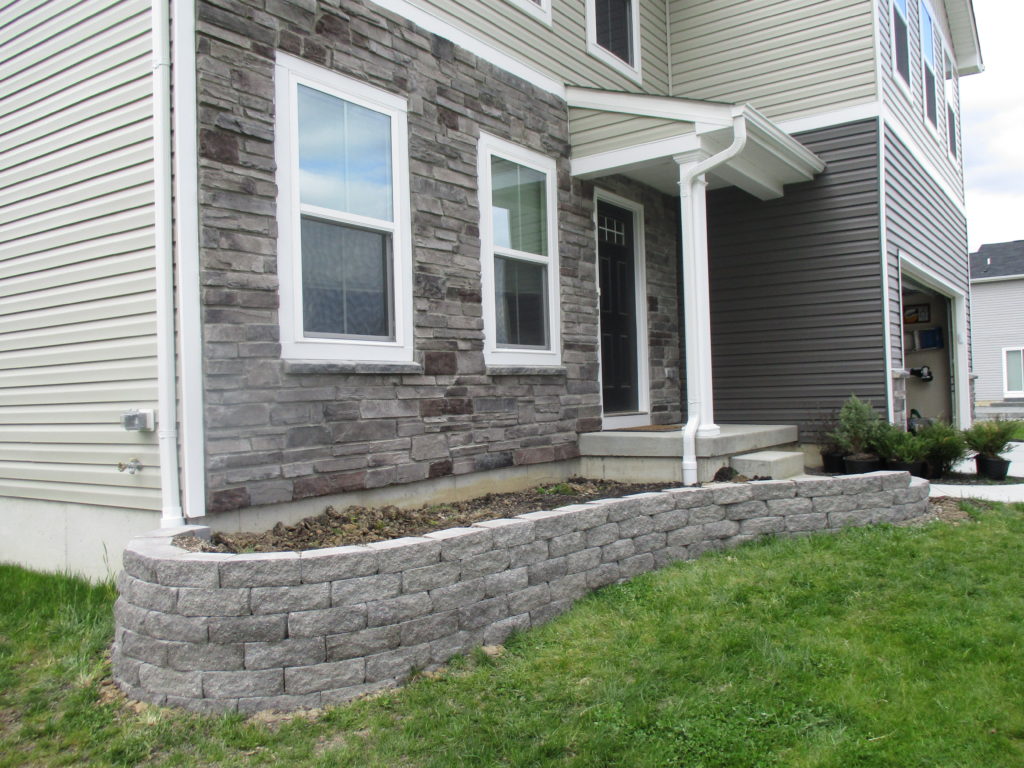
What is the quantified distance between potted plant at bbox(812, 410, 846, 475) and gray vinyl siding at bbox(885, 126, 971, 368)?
0.77 metres

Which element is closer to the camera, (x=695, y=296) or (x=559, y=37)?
(x=695, y=296)

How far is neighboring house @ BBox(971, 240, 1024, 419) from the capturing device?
72.3 ft

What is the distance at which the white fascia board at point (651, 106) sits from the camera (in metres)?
5.70

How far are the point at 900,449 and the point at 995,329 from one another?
18.9 metres

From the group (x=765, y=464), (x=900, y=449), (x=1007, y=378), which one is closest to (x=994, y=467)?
(x=900, y=449)

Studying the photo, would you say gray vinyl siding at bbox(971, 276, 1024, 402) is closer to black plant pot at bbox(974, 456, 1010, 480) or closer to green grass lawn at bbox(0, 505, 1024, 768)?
black plant pot at bbox(974, 456, 1010, 480)

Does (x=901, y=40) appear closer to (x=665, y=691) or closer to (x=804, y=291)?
(x=804, y=291)

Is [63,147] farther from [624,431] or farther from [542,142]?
[624,431]

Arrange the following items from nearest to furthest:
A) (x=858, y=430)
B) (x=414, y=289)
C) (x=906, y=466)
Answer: (x=414, y=289) < (x=906, y=466) < (x=858, y=430)

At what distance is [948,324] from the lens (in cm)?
1145

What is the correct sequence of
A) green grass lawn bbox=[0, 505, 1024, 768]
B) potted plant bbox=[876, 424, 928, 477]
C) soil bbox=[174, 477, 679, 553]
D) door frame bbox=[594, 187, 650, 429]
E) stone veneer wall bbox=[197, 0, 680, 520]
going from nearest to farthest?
green grass lawn bbox=[0, 505, 1024, 768] < soil bbox=[174, 477, 679, 553] < stone veneer wall bbox=[197, 0, 680, 520] < potted plant bbox=[876, 424, 928, 477] < door frame bbox=[594, 187, 650, 429]

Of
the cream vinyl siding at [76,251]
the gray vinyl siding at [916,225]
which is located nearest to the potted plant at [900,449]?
the gray vinyl siding at [916,225]

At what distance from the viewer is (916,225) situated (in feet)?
28.0

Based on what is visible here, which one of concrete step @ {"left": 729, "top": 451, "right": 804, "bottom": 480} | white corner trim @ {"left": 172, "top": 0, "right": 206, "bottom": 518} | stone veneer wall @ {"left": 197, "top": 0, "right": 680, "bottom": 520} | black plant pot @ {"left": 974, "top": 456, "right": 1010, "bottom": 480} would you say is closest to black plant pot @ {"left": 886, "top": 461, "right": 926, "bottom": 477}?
black plant pot @ {"left": 974, "top": 456, "right": 1010, "bottom": 480}
